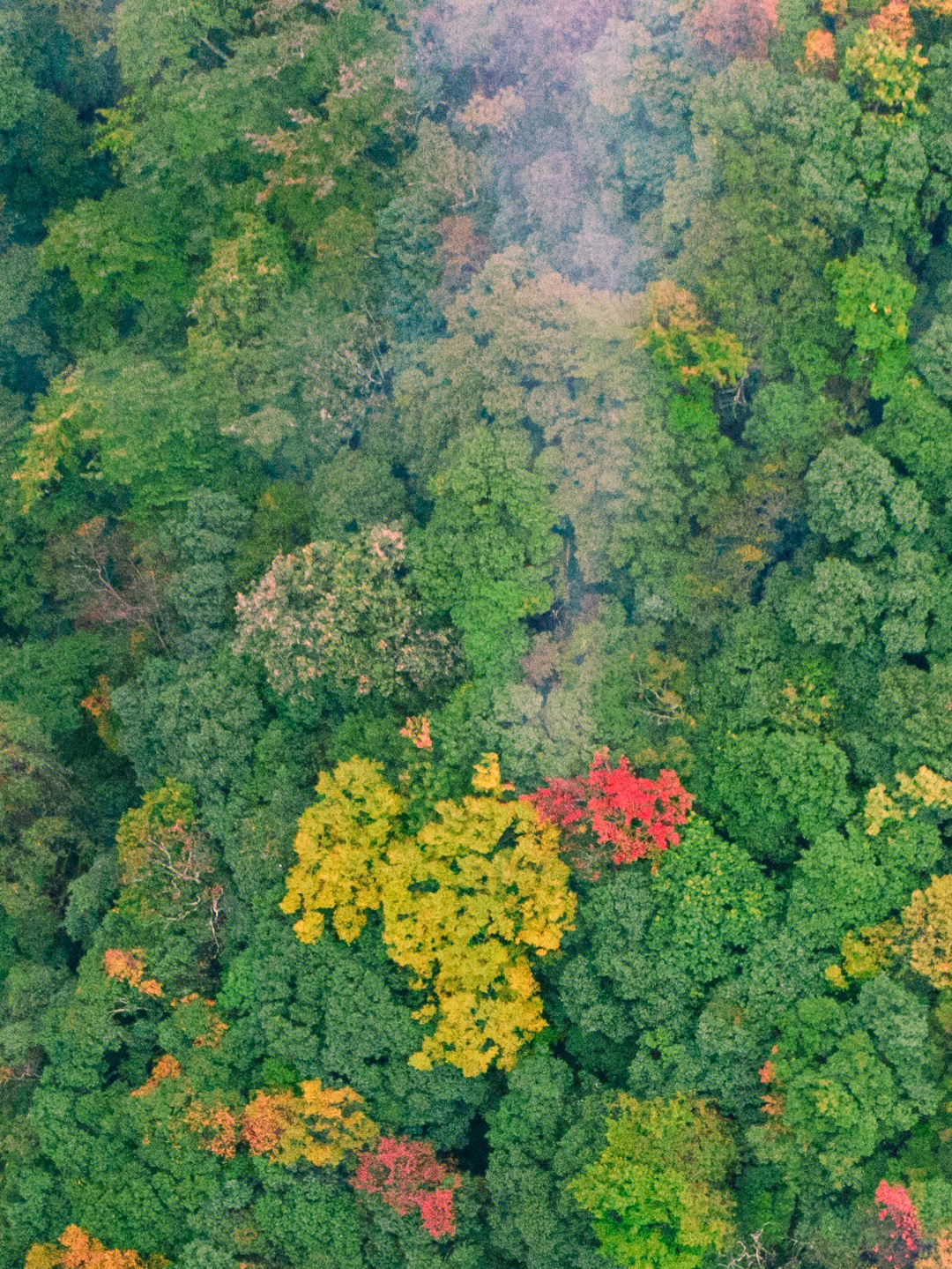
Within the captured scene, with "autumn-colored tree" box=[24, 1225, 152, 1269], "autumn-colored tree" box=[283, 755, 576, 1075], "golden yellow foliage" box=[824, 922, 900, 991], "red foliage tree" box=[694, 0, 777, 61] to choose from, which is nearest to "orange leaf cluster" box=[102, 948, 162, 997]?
"autumn-colored tree" box=[283, 755, 576, 1075]

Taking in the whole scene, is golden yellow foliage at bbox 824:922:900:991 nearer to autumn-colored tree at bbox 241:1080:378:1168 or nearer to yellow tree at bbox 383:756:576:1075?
yellow tree at bbox 383:756:576:1075

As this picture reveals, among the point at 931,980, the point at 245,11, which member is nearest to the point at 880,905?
the point at 931,980

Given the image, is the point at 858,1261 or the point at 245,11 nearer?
the point at 858,1261

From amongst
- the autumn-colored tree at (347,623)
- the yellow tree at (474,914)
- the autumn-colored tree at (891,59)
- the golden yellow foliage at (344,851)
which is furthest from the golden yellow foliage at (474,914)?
the autumn-colored tree at (891,59)

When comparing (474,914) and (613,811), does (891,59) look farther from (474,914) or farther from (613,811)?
(474,914)

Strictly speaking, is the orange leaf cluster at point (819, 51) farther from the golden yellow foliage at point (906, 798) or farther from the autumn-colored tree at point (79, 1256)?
the autumn-colored tree at point (79, 1256)

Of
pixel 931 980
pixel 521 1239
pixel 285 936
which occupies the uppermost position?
pixel 931 980

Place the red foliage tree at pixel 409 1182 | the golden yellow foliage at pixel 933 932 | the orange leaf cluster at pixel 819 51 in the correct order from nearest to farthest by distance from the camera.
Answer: the golden yellow foliage at pixel 933 932
the orange leaf cluster at pixel 819 51
the red foliage tree at pixel 409 1182

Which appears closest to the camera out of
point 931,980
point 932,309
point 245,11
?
point 931,980

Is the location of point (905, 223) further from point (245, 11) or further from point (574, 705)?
point (245, 11)
